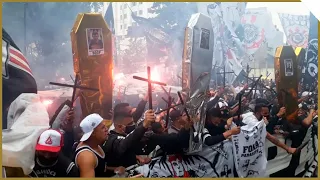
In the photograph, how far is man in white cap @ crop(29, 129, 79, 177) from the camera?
15.4 ft

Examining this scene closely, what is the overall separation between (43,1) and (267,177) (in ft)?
10.9

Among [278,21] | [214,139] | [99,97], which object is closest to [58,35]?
[99,97]

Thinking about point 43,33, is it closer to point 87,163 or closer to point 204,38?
point 87,163

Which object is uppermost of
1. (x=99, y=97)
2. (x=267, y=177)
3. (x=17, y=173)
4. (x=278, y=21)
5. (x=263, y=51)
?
(x=278, y=21)

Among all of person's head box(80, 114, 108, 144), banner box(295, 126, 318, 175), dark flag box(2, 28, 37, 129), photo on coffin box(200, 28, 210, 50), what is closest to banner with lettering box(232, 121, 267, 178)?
banner box(295, 126, 318, 175)

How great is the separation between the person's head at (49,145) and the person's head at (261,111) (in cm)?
238

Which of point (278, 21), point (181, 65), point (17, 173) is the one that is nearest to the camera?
point (17, 173)

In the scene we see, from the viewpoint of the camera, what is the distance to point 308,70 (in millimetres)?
6008

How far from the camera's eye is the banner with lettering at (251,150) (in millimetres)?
5676

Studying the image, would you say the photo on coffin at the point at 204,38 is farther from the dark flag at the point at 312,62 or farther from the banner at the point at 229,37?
the dark flag at the point at 312,62

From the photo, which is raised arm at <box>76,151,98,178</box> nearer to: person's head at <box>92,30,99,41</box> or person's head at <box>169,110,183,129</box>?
person's head at <box>169,110,183,129</box>

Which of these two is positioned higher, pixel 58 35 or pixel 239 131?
pixel 58 35

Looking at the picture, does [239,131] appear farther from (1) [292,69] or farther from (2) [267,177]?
(1) [292,69]

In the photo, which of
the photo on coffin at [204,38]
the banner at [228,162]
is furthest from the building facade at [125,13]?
the banner at [228,162]
